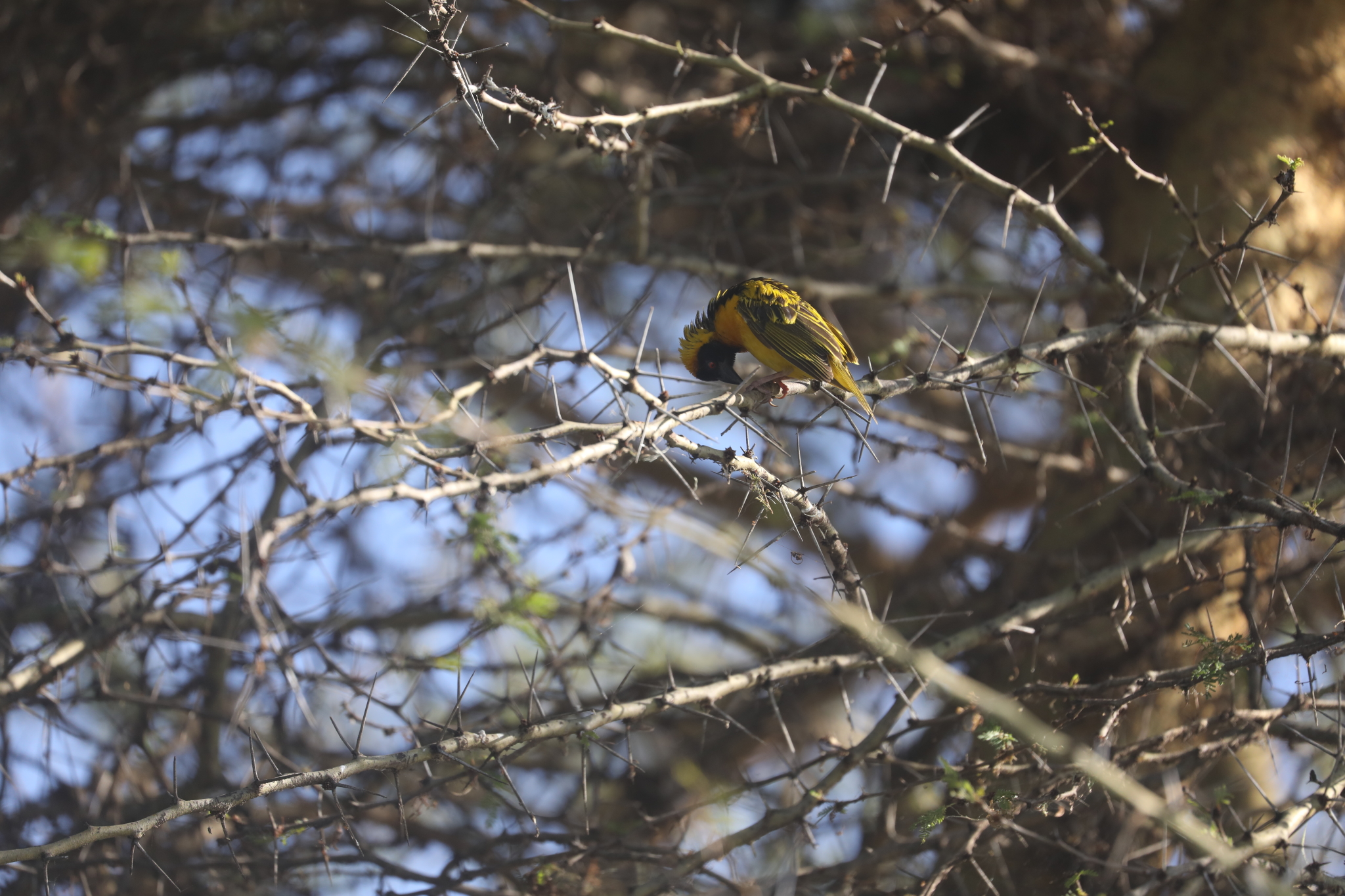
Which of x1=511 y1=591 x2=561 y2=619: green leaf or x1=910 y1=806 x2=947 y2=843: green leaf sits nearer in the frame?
x1=910 y1=806 x2=947 y2=843: green leaf

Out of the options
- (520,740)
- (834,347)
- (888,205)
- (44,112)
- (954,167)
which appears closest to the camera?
(520,740)

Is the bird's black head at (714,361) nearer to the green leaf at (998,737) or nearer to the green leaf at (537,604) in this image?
the green leaf at (537,604)

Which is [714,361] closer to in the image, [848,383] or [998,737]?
[848,383]

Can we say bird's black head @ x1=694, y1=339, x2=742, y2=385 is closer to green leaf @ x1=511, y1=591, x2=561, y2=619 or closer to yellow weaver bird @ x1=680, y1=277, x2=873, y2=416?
yellow weaver bird @ x1=680, y1=277, x2=873, y2=416

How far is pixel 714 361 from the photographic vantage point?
16.8ft

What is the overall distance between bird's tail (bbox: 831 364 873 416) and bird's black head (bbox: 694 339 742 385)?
1222 mm

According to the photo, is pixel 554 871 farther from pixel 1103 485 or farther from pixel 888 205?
pixel 888 205

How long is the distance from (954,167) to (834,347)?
2.92 ft

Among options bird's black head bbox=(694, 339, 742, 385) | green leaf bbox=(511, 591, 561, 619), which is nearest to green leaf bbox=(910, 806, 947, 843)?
green leaf bbox=(511, 591, 561, 619)

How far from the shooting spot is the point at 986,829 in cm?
347

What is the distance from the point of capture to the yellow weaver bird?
13.2ft

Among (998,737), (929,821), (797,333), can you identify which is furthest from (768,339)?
(929,821)

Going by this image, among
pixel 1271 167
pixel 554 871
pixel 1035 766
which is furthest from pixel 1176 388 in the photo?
pixel 554 871

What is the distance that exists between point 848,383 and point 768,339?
27.4 inches
